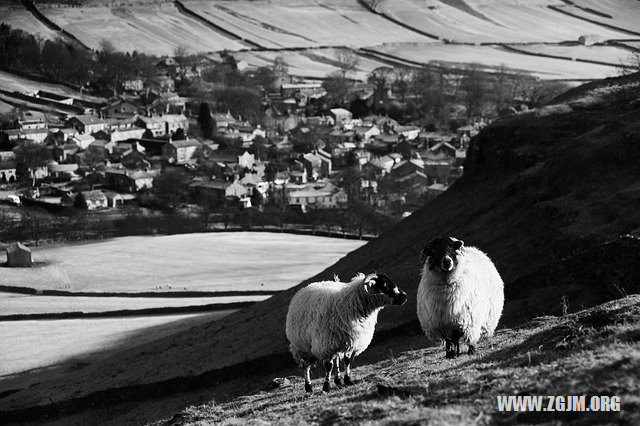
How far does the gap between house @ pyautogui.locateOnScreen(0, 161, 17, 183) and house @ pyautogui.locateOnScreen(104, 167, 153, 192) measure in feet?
35.2

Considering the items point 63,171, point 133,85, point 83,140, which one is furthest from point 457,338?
point 133,85

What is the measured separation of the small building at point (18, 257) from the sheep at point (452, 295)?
153ft

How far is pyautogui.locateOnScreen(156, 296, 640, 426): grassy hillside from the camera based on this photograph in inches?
367

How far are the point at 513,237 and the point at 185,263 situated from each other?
1395 inches

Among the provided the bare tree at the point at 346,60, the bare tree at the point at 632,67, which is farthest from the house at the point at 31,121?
the bare tree at the point at 632,67

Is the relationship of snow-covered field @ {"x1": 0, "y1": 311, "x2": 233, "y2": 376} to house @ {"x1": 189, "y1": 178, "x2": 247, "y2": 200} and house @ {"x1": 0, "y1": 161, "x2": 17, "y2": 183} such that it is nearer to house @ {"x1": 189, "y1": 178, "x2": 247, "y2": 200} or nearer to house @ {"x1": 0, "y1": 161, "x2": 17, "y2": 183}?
house @ {"x1": 189, "y1": 178, "x2": 247, "y2": 200}

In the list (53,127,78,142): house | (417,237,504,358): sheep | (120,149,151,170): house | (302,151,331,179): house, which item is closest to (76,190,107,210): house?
(120,149,151,170): house

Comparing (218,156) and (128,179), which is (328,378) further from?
(218,156)

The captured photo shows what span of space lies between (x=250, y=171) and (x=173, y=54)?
3638 inches

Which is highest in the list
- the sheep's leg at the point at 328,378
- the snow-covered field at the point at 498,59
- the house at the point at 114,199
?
the snow-covered field at the point at 498,59

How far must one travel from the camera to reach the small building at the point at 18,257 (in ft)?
189

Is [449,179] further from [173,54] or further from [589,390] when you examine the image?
[173,54]

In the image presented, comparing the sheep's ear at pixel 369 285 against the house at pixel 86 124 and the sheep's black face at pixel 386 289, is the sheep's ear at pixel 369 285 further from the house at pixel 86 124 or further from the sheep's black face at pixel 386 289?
the house at pixel 86 124

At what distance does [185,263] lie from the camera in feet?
199
